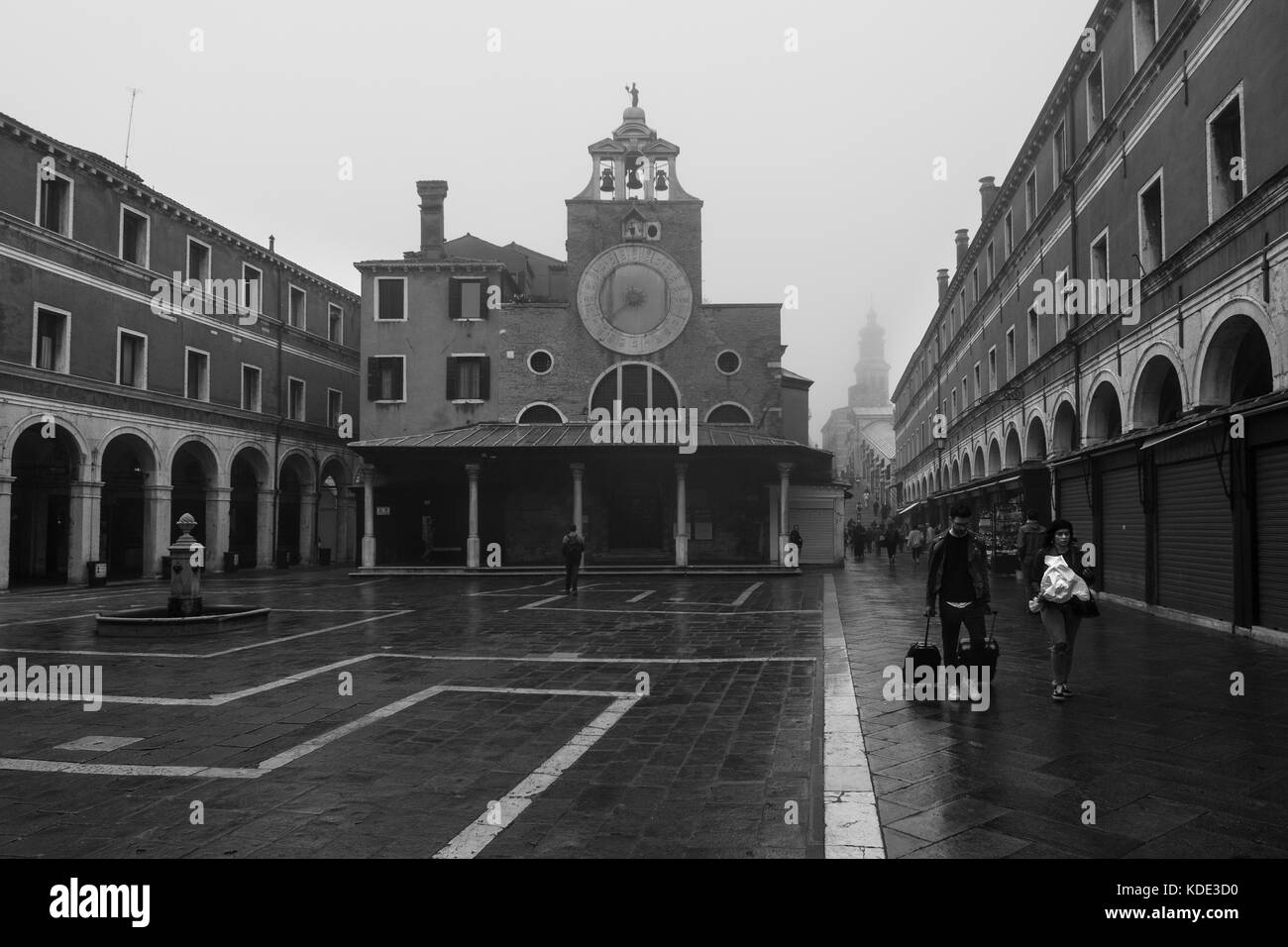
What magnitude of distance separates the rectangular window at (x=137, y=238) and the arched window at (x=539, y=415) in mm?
12485

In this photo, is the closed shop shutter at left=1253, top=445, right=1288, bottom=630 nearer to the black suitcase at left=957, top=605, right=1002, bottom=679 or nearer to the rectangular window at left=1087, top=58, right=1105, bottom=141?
the black suitcase at left=957, top=605, right=1002, bottom=679

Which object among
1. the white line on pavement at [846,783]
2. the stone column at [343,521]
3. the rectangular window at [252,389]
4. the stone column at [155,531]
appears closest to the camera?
the white line on pavement at [846,783]

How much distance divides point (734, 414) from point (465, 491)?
31.8 feet

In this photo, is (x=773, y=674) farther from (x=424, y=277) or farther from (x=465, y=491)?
(x=424, y=277)

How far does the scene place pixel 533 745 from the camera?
6.11 m

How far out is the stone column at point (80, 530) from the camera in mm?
23422

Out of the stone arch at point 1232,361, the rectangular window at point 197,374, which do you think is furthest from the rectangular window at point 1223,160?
the rectangular window at point 197,374

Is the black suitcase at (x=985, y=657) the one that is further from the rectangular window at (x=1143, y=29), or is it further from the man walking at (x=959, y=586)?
the rectangular window at (x=1143, y=29)

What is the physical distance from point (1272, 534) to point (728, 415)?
20043 mm

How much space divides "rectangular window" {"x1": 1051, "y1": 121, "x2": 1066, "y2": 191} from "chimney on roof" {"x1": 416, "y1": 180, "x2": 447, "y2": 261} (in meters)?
20.3

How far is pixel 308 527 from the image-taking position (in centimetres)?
3375

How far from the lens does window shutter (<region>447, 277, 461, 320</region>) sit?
30219 millimetres

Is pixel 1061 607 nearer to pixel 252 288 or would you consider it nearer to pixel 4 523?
pixel 4 523
